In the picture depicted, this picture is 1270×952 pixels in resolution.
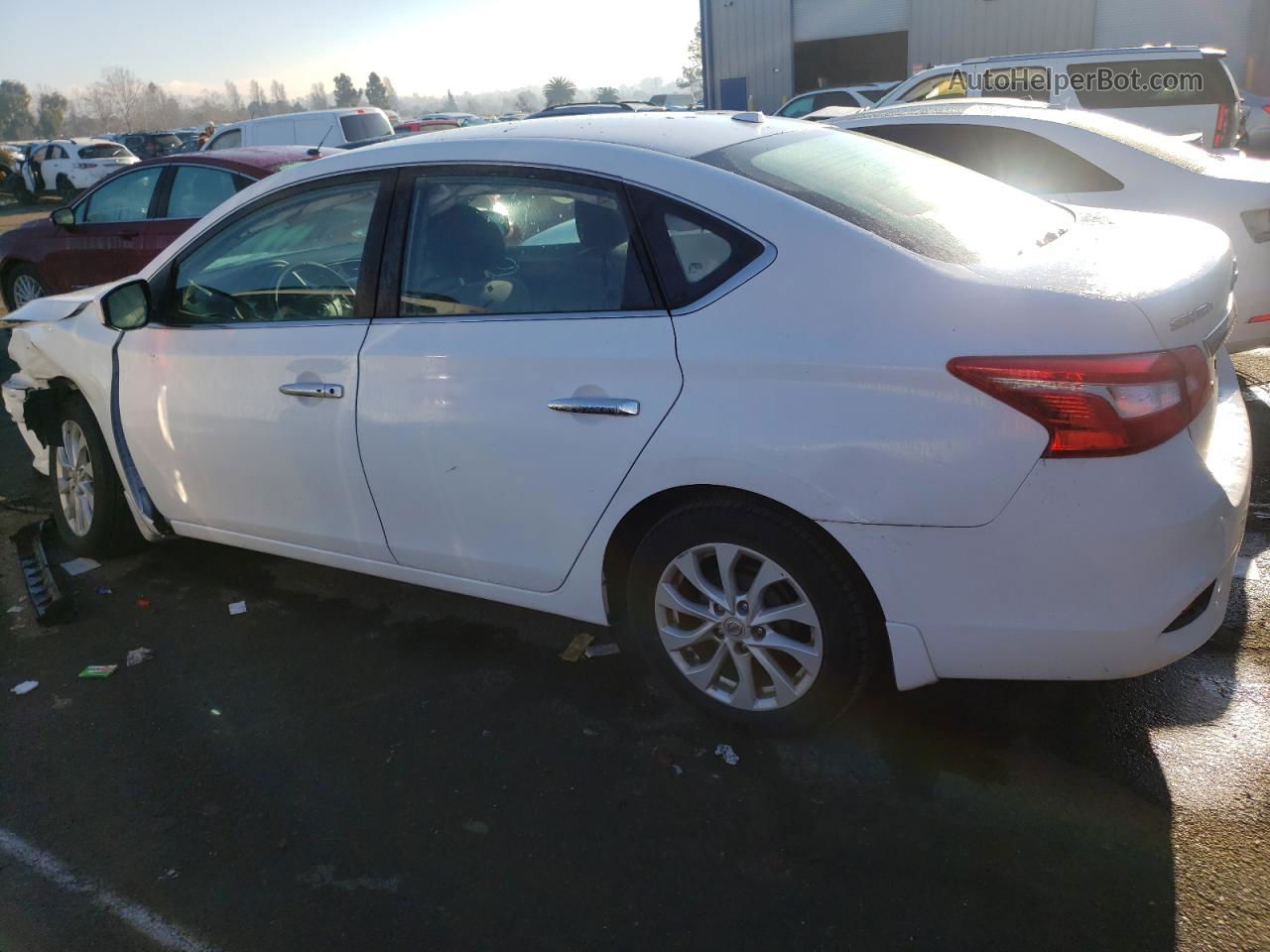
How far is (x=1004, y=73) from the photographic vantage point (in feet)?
34.6

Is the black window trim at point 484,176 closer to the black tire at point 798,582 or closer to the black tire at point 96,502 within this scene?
the black tire at point 798,582

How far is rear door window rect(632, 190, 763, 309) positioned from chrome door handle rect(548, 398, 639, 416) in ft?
0.99

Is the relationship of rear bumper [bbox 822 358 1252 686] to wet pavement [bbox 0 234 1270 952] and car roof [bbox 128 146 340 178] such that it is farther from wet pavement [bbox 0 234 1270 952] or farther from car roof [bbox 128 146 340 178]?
car roof [bbox 128 146 340 178]

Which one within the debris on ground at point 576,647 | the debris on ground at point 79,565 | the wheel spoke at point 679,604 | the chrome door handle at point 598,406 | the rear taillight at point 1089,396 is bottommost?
the debris on ground at point 576,647

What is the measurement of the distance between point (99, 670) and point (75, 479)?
4.11 ft

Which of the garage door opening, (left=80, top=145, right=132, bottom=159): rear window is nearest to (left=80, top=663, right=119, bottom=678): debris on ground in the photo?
the garage door opening

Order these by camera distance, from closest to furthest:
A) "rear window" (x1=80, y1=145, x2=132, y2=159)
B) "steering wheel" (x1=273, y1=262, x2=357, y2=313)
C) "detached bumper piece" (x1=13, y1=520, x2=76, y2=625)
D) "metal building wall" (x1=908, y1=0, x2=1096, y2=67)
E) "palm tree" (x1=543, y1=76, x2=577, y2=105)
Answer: "steering wheel" (x1=273, y1=262, x2=357, y2=313)
"detached bumper piece" (x1=13, y1=520, x2=76, y2=625)
"metal building wall" (x1=908, y1=0, x2=1096, y2=67)
"rear window" (x1=80, y1=145, x2=132, y2=159)
"palm tree" (x1=543, y1=76, x2=577, y2=105)

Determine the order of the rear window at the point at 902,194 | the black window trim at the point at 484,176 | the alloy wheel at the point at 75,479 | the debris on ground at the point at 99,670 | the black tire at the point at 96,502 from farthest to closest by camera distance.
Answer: the alloy wheel at the point at 75,479 < the black tire at the point at 96,502 < the debris on ground at the point at 99,670 < the black window trim at the point at 484,176 < the rear window at the point at 902,194

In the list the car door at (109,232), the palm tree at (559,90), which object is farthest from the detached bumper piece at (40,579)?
the palm tree at (559,90)

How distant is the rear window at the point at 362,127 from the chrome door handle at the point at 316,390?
10.5 metres

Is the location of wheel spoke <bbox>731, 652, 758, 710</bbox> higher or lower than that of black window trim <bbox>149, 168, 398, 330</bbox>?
lower

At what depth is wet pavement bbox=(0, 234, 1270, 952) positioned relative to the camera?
95.8 inches

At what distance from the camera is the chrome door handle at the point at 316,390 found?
341 centimetres

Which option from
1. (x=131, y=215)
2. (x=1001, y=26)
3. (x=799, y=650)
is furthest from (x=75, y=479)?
(x=1001, y=26)
